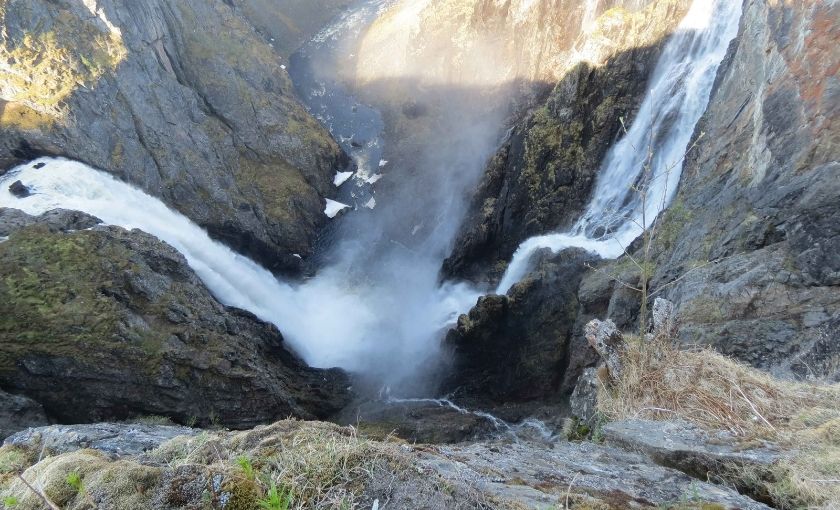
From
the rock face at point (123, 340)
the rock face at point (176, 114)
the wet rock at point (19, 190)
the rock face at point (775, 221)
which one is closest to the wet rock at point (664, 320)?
the rock face at point (775, 221)

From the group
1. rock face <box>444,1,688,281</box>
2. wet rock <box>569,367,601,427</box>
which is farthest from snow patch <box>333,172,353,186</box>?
wet rock <box>569,367,601,427</box>

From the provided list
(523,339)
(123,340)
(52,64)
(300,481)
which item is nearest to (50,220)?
(123,340)

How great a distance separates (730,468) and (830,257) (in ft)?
20.3

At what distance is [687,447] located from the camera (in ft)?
13.5

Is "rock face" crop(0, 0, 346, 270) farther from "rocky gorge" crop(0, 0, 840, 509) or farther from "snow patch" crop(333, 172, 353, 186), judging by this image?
"snow patch" crop(333, 172, 353, 186)

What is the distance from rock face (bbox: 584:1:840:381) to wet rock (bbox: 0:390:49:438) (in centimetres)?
1514

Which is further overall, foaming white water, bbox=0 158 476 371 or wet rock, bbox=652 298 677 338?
foaming white water, bbox=0 158 476 371

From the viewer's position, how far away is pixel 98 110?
71.5ft

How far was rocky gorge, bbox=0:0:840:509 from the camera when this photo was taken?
11.3ft

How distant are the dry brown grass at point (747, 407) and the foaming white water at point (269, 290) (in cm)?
1543

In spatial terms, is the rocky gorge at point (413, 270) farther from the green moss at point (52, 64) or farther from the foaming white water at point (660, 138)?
the foaming white water at point (660, 138)

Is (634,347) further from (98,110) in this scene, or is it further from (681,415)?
(98,110)

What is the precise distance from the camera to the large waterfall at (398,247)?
1722 cm

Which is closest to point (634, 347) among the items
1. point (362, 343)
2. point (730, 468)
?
point (730, 468)
